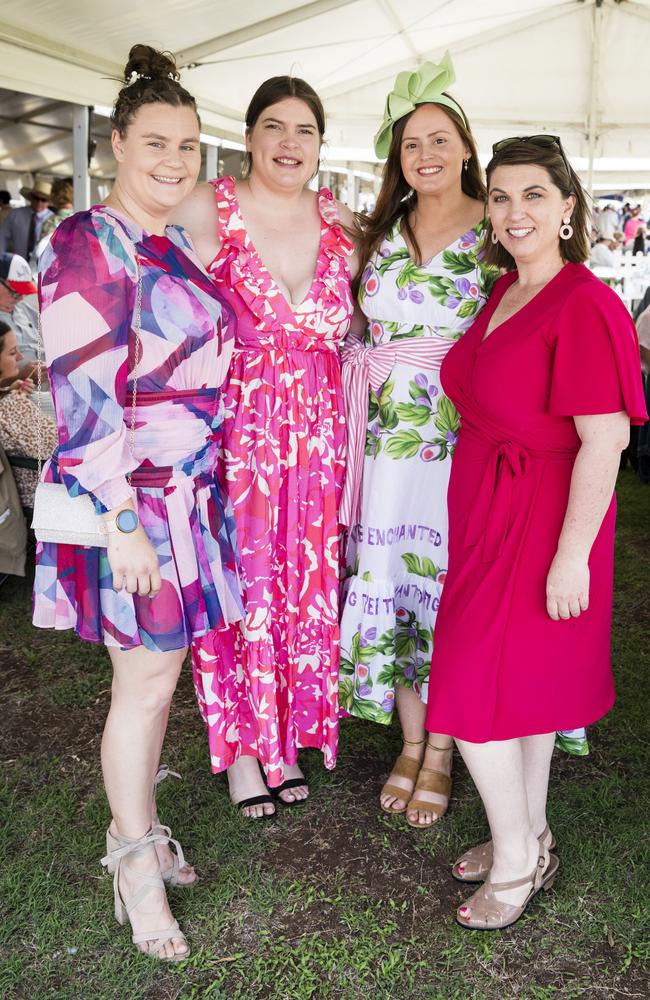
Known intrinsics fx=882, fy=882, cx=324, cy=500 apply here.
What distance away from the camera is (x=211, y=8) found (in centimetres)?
604

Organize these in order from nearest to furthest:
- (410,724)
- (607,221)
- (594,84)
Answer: (410,724), (594,84), (607,221)

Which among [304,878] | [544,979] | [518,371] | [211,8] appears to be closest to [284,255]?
[518,371]

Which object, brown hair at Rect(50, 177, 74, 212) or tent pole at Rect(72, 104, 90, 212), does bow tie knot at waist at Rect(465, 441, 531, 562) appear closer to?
tent pole at Rect(72, 104, 90, 212)

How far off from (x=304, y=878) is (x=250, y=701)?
0.48 metres

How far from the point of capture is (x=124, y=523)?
1.71 m

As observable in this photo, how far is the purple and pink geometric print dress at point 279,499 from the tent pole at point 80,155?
5.10 metres

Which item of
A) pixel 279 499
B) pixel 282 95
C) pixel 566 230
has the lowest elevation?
pixel 279 499

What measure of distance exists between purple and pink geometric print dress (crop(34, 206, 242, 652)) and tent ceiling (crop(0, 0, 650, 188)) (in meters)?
4.34

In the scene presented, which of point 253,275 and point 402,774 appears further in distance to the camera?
point 402,774

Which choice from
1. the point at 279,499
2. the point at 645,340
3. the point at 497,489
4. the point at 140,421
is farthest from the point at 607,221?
the point at 140,421

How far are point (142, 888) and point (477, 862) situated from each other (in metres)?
0.83

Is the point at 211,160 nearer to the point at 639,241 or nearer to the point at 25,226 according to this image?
the point at 25,226

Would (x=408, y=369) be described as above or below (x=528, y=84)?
below

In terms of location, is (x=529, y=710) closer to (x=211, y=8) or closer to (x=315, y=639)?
(x=315, y=639)
